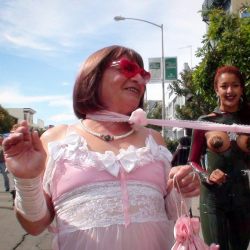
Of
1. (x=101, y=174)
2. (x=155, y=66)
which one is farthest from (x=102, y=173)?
(x=155, y=66)

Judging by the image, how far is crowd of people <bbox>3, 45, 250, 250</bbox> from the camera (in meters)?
1.76

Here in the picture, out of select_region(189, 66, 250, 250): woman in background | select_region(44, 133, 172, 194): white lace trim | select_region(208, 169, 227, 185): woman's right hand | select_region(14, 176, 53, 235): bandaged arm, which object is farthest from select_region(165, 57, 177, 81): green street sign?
select_region(14, 176, 53, 235): bandaged arm

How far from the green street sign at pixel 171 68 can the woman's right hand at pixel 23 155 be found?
22.7 meters

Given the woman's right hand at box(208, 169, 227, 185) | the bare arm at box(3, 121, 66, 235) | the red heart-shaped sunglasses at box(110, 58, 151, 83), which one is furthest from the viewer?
the woman's right hand at box(208, 169, 227, 185)

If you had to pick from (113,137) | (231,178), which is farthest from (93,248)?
(231,178)

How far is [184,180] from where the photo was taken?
179 cm

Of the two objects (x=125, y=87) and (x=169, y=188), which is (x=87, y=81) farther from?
(x=169, y=188)

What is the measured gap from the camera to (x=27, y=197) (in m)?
1.74

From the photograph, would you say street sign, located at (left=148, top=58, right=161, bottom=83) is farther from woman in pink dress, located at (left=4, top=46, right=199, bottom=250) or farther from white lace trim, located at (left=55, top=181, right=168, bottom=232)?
white lace trim, located at (left=55, top=181, right=168, bottom=232)

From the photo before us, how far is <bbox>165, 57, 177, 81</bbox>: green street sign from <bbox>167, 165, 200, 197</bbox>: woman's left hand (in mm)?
22521

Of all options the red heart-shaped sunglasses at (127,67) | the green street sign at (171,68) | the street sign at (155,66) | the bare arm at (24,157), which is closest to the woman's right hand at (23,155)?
the bare arm at (24,157)

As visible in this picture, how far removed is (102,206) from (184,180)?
1.12ft

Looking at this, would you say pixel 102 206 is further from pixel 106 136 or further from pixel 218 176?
pixel 218 176

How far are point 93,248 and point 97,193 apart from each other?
213 millimetres
